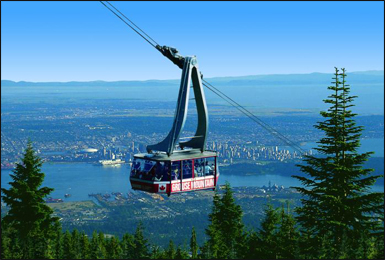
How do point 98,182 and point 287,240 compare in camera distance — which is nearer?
point 287,240

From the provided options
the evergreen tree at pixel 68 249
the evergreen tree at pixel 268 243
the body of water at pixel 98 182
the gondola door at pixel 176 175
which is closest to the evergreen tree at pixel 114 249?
the evergreen tree at pixel 68 249

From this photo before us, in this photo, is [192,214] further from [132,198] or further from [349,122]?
[349,122]

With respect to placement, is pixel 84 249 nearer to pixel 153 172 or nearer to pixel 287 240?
pixel 153 172

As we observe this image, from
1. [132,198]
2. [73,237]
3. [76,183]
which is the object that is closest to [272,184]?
[132,198]

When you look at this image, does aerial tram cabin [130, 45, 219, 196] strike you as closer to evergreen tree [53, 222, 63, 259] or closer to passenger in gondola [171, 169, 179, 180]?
passenger in gondola [171, 169, 179, 180]

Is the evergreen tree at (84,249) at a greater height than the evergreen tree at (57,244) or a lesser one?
lesser

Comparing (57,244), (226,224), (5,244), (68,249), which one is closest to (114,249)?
(68,249)

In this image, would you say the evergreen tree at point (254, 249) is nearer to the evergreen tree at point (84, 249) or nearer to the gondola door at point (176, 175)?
the gondola door at point (176, 175)

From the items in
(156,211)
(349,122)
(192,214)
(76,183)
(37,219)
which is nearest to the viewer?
(349,122)
